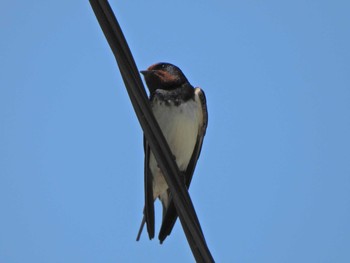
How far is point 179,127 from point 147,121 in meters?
2.27

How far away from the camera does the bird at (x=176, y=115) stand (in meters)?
4.93

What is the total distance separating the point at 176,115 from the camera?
4922mm

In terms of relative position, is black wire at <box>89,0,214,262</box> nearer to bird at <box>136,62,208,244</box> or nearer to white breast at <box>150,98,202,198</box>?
bird at <box>136,62,208,244</box>

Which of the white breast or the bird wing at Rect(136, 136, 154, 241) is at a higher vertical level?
the white breast

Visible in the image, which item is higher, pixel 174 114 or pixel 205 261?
pixel 174 114

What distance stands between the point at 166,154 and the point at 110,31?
1.75 ft

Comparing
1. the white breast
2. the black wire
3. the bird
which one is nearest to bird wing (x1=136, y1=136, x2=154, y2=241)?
the bird

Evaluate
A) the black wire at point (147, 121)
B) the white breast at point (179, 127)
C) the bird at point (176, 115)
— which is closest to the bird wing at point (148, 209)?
the bird at point (176, 115)

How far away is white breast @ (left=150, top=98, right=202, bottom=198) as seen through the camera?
4918 millimetres

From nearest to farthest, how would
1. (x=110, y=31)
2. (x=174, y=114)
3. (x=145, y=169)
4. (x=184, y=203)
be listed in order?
(x=110, y=31), (x=184, y=203), (x=145, y=169), (x=174, y=114)

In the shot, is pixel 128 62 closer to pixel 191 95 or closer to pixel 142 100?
pixel 142 100

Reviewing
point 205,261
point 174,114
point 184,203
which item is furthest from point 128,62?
point 174,114

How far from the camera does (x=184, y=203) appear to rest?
2.77 m

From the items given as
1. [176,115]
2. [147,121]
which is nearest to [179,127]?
[176,115]
